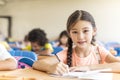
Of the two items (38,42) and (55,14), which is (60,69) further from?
(55,14)

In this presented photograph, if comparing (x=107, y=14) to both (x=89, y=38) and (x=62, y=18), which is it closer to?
(x=62, y=18)

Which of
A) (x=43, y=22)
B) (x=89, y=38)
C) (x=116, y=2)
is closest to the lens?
(x=89, y=38)


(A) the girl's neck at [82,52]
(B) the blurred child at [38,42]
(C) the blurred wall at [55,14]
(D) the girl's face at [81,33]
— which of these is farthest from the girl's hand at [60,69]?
(C) the blurred wall at [55,14]

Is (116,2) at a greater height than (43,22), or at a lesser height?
greater

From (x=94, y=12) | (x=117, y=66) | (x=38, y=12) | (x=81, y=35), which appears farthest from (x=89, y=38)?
(x=38, y=12)

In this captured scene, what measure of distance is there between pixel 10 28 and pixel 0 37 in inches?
38.0

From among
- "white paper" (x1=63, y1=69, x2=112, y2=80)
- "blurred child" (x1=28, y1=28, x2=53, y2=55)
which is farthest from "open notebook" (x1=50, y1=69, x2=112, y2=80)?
"blurred child" (x1=28, y1=28, x2=53, y2=55)

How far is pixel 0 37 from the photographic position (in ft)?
32.4

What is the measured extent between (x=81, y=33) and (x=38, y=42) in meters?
2.71

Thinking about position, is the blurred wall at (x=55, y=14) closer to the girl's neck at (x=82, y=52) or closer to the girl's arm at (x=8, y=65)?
the girl's neck at (x=82, y=52)

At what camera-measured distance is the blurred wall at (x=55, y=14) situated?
9.72 m

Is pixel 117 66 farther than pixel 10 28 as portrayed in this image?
No

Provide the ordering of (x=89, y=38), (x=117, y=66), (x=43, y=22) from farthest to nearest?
(x=43, y=22), (x=89, y=38), (x=117, y=66)

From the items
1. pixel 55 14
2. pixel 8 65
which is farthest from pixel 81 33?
pixel 55 14
